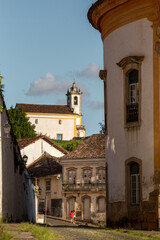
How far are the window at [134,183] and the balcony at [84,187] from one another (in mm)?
43234

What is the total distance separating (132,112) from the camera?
26.1 metres

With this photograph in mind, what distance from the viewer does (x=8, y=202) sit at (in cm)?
2595

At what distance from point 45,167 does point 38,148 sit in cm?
468

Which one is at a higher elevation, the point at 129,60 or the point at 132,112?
the point at 129,60

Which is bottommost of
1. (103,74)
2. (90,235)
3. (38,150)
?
(90,235)

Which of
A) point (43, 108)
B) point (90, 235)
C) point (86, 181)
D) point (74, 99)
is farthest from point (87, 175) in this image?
point (74, 99)

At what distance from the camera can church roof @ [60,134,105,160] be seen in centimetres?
6809

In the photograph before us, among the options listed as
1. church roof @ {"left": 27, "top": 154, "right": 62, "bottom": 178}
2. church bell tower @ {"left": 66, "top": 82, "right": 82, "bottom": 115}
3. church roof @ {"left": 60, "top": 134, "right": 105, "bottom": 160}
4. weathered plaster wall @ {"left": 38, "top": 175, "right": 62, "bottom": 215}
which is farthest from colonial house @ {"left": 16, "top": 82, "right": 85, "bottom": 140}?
church roof @ {"left": 60, "top": 134, "right": 105, "bottom": 160}

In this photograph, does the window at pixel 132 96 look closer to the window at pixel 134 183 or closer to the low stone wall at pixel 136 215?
the window at pixel 134 183

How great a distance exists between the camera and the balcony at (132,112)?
2591 centimetres

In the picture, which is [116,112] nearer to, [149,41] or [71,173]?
[149,41]

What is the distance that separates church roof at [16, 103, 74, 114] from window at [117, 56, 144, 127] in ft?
384

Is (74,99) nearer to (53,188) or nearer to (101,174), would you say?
(53,188)

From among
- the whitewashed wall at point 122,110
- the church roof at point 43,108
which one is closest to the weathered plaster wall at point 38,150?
the church roof at point 43,108
